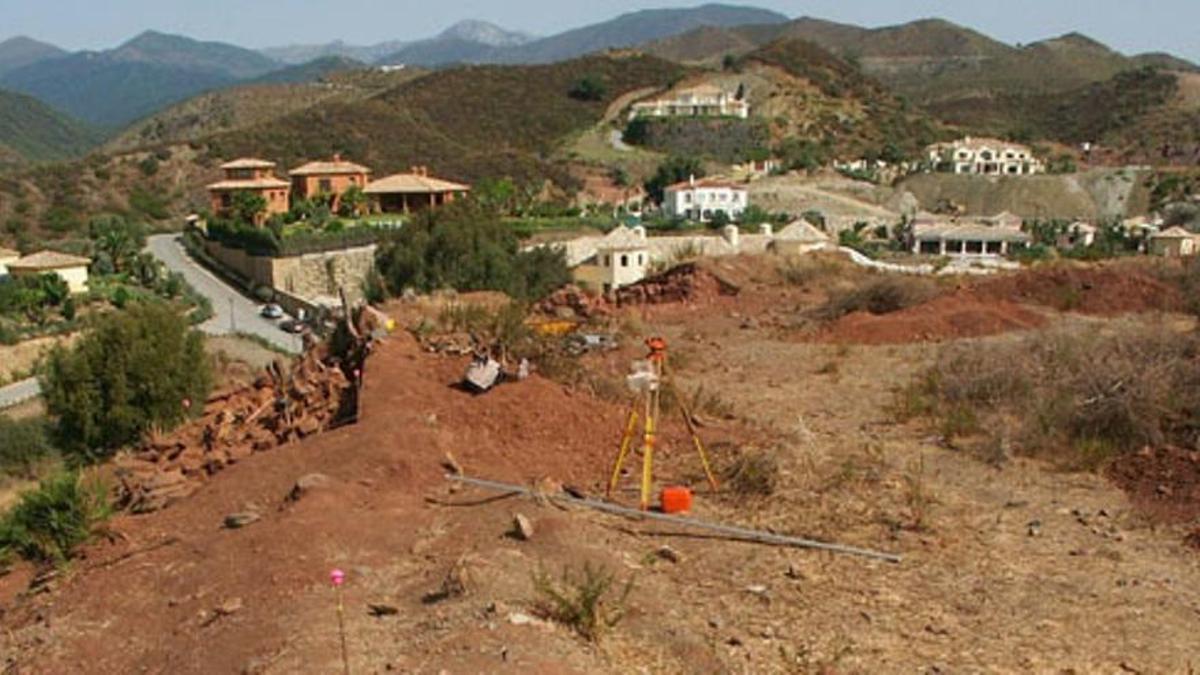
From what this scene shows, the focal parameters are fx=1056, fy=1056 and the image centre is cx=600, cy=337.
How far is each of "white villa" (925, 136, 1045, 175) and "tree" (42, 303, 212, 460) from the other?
63.5 m

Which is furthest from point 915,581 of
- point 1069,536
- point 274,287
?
point 274,287

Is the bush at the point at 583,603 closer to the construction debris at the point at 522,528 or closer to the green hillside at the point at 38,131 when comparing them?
the construction debris at the point at 522,528

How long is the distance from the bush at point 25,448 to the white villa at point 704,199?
1516 inches

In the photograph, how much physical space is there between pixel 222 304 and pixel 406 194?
10.7 metres

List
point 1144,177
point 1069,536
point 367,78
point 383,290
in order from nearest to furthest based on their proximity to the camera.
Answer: point 1069,536, point 383,290, point 1144,177, point 367,78

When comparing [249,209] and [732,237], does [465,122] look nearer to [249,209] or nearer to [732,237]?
[249,209]

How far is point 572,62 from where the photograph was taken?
9462 cm

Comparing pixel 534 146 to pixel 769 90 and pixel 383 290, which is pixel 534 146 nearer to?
pixel 769 90

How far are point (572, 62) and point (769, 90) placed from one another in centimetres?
1848

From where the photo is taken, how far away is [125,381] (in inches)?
631

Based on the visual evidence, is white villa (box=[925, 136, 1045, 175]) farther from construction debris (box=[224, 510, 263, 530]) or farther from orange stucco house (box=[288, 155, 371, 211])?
construction debris (box=[224, 510, 263, 530])

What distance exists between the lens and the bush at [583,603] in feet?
18.3

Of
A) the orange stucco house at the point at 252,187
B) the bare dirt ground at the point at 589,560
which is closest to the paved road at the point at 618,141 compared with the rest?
the orange stucco house at the point at 252,187

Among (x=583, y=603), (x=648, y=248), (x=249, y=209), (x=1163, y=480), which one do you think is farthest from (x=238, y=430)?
(x=249, y=209)
